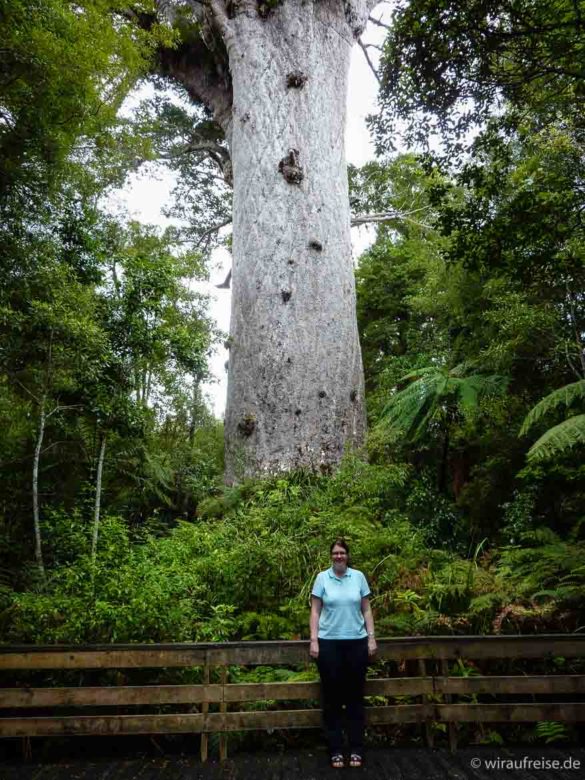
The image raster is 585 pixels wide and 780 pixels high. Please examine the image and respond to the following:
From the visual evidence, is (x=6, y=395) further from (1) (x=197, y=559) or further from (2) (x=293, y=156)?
(2) (x=293, y=156)

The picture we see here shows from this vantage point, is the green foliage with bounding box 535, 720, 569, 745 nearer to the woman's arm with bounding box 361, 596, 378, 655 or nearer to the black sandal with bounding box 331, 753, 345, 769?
the woman's arm with bounding box 361, 596, 378, 655

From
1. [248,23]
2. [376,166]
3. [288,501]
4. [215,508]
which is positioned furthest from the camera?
[376,166]

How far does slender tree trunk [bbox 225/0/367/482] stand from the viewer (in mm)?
5477

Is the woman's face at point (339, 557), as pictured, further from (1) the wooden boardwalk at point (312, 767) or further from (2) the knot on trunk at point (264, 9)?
(2) the knot on trunk at point (264, 9)

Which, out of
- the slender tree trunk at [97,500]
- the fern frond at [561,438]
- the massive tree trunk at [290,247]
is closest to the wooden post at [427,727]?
the fern frond at [561,438]

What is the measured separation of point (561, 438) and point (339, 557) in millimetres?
2216

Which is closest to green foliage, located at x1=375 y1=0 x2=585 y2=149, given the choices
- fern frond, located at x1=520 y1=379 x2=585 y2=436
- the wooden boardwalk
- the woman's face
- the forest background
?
the forest background

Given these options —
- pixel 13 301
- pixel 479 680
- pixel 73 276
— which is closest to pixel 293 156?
pixel 73 276

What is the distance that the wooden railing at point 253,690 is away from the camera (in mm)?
2680

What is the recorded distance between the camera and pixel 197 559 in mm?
3719

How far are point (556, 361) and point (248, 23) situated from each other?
578 cm

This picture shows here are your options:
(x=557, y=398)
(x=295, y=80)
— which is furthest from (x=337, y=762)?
(x=295, y=80)

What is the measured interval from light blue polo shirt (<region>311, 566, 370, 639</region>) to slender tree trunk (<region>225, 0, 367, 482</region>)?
2.44 m

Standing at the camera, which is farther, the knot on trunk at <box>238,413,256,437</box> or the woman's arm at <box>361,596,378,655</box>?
the knot on trunk at <box>238,413,256,437</box>
